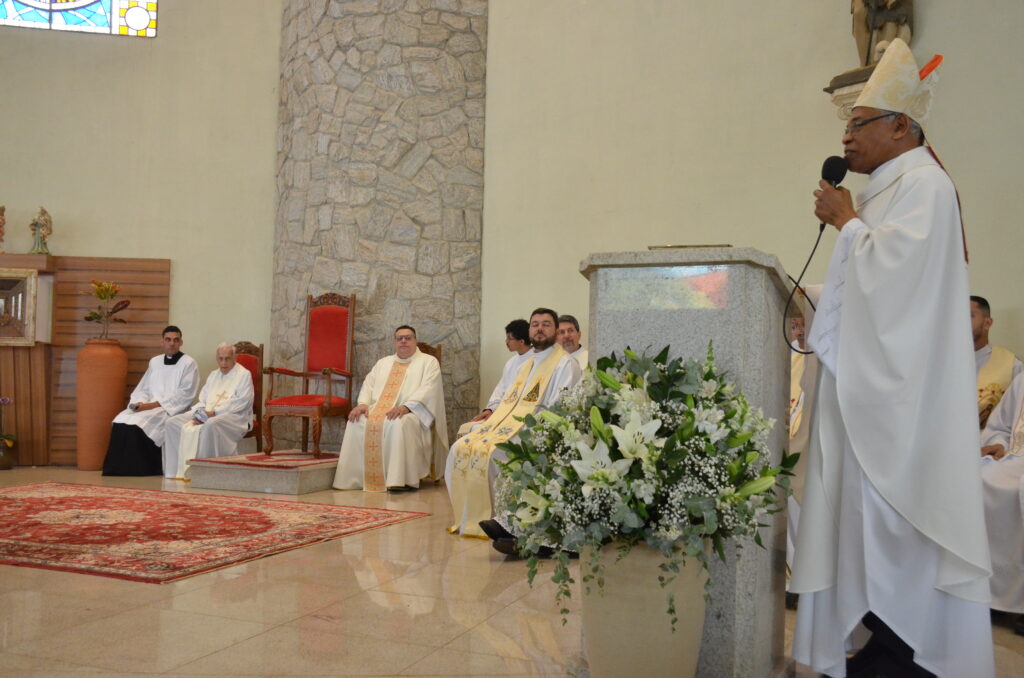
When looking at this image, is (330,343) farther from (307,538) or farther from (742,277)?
(742,277)

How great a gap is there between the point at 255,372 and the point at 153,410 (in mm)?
1046

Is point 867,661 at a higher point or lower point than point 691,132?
lower

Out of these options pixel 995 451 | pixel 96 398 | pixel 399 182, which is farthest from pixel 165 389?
pixel 995 451

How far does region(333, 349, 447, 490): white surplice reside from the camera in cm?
740

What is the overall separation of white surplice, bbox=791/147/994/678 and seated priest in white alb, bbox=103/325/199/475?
24.2 ft

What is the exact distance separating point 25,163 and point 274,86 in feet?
9.41

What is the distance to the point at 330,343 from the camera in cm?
841

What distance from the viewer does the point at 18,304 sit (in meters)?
8.83

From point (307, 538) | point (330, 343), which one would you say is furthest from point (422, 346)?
point (307, 538)

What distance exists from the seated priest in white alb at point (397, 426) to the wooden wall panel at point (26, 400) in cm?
360

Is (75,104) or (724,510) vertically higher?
(75,104)

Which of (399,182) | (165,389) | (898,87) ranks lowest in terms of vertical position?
(165,389)

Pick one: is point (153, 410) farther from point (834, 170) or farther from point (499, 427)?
point (834, 170)

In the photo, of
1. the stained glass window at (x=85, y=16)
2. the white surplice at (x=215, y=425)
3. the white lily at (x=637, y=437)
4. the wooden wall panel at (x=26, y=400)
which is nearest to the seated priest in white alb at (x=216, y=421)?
the white surplice at (x=215, y=425)
